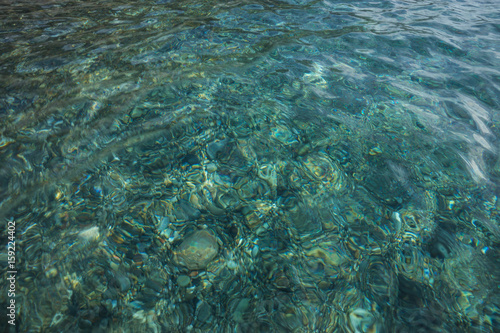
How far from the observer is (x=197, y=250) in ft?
5.27

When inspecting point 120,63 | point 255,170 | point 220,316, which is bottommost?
point 220,316

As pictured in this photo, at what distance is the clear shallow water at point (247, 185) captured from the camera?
1388mm

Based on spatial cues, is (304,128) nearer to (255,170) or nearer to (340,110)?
(340,110)

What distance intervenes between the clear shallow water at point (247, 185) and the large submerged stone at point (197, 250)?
12 millimetres

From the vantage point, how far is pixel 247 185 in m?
1.99

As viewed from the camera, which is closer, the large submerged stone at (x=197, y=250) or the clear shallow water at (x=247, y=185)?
the clear shallow water at (x=247, y=185)

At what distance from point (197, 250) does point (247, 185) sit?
1.99ft

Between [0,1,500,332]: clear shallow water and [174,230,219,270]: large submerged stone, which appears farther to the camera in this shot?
[174,230,219,270]: large submerged stone

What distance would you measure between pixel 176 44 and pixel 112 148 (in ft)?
7.08

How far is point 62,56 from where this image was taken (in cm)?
339

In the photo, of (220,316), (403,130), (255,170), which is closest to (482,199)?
(403,130)

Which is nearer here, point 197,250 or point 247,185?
point 197,250

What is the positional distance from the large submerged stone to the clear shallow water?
0.01 metres

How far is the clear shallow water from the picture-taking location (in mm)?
1388
